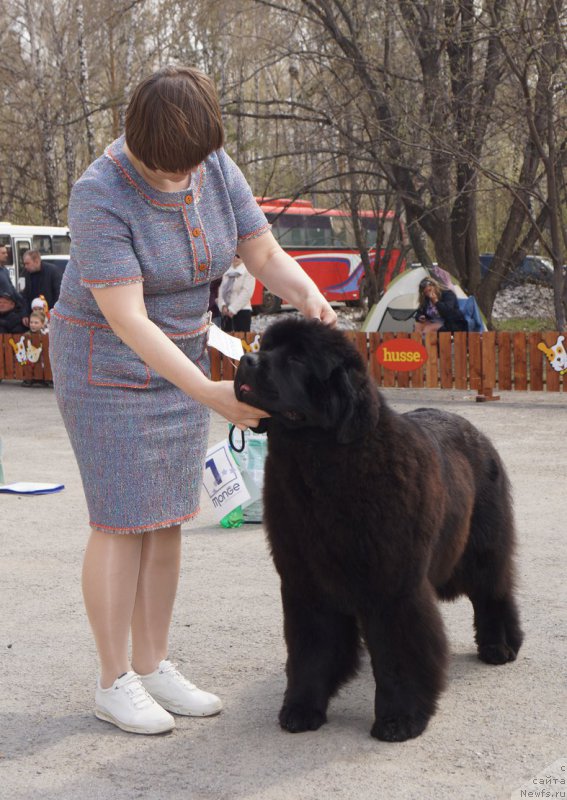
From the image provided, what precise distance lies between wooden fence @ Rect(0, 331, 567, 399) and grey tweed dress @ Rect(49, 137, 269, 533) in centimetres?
839

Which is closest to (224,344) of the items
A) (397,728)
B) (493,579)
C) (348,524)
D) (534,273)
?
(348,524)

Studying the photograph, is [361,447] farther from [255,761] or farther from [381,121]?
[381,121]

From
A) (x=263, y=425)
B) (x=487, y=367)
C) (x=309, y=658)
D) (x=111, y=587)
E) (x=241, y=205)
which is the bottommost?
(x=309, y=658)

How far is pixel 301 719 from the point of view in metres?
3.10

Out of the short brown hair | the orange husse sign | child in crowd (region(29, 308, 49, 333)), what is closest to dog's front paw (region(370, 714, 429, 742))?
the short brown hair

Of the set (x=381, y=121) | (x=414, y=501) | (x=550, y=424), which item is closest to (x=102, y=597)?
(x=414, y=501)

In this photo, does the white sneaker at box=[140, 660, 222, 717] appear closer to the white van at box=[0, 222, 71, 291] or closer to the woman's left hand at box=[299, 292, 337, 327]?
the woman's left hand at box=[299, 292, 337, 327]

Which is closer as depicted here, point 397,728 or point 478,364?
point 397,728

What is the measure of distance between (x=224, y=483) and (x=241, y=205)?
2.78 metres

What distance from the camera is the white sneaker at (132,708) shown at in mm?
3129

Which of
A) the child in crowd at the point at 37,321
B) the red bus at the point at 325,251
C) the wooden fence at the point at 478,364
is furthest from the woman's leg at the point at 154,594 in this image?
the red bus at the point at 325,251

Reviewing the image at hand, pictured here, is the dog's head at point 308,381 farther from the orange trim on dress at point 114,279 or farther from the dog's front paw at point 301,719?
the dog's front paw at point 301,719

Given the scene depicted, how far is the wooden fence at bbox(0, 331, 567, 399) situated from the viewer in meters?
11.9

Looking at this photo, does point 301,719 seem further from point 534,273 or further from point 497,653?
point 534,273
